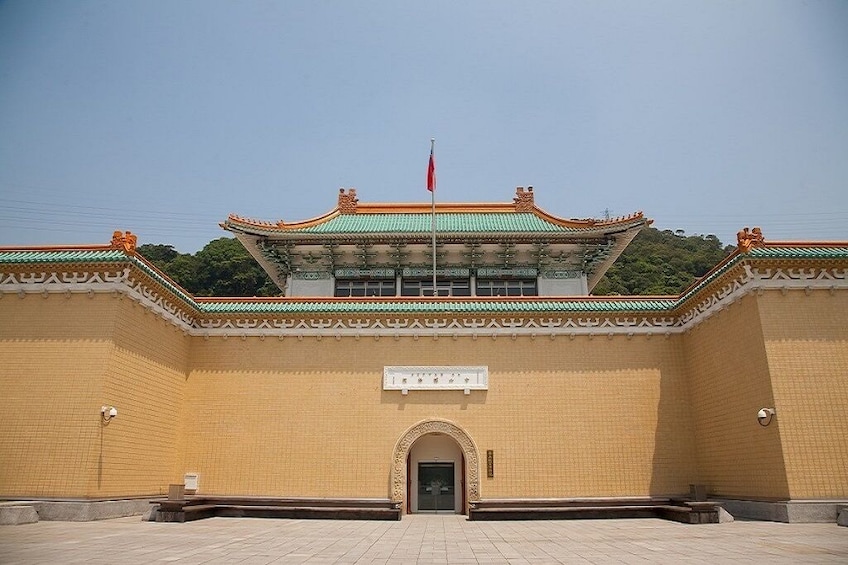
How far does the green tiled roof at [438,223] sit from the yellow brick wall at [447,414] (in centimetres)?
511

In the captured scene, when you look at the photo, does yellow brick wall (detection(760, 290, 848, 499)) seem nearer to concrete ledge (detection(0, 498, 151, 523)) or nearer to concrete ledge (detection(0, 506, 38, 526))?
concrete ledge (detection(0, 498, 151, 523))

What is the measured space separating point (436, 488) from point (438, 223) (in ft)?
29.5

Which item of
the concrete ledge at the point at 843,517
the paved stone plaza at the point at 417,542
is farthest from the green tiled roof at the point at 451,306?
the concrete ledge at the point at 843,517

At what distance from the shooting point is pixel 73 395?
36.0ft

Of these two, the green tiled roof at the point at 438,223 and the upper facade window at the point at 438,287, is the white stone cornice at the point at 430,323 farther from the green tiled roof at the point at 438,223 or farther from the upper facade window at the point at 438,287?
the green tiled roof at the point at 438,223

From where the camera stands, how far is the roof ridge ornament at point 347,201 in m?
20.4

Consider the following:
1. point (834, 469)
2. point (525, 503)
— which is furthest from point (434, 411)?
point (834, 469)

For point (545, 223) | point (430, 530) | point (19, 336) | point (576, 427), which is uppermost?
point (545, 223)

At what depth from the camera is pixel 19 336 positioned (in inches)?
451

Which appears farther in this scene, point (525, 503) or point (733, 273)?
point (525, 503)

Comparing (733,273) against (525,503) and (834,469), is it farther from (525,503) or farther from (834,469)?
(525,503)

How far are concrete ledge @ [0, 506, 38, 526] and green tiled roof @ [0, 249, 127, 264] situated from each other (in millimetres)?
4598

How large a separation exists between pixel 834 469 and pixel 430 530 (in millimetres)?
7227

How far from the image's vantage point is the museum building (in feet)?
35.6
